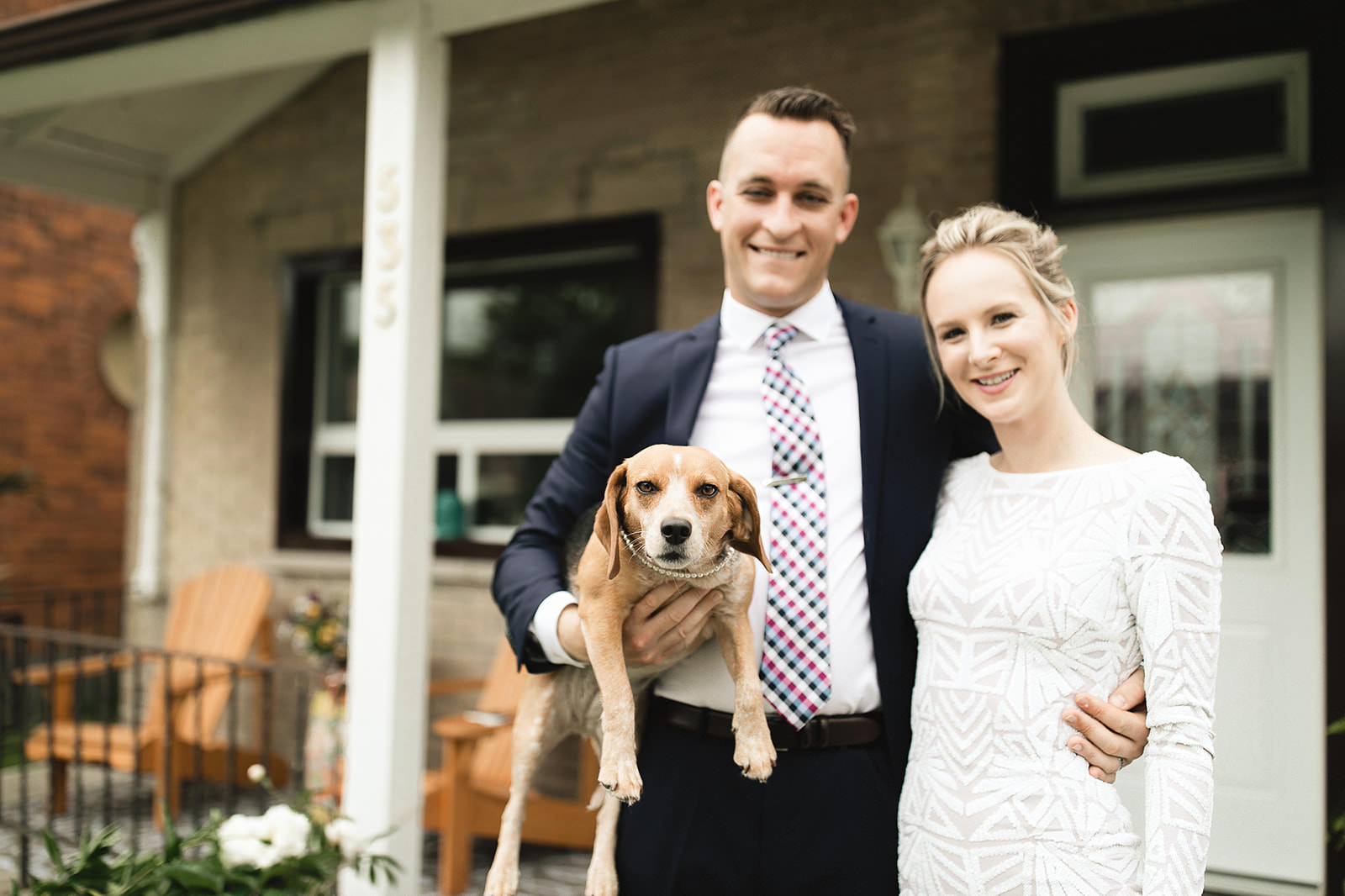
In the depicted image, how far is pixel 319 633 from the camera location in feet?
16.9

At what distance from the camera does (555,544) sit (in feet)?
6.07

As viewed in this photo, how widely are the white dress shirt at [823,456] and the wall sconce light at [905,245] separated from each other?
2.51 meters

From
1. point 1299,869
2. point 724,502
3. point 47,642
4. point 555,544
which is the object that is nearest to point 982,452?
point 724,502

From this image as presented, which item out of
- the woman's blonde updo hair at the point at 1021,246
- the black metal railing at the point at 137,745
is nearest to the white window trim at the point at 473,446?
the black metal railing at the point at 137,745

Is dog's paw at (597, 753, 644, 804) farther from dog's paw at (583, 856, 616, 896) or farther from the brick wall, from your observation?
the brick wall

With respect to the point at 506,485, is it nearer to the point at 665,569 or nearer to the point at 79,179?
the point at 79,179

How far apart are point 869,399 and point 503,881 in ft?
3.37

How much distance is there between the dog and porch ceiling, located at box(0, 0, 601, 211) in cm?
246

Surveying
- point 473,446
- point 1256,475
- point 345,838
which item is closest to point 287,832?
point 345,838

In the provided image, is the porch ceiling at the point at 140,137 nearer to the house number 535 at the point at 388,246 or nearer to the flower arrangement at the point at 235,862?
the house number 535 at the point at 388,246

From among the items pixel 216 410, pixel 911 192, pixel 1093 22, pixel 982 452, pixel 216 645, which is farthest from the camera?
pixel 216 410

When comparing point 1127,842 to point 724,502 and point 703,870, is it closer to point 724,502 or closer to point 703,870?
point 703,870

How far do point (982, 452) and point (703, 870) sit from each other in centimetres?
89

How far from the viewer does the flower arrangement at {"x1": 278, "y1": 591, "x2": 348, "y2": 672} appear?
16.9 ft
